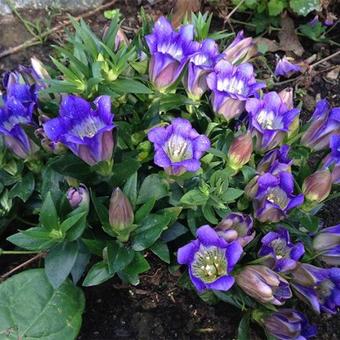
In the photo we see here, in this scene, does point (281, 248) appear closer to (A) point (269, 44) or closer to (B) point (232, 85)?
(B) point (232, 85)

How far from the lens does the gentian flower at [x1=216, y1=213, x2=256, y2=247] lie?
1.86 m

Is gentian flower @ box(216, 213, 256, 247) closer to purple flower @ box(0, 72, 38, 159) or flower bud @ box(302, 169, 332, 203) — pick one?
flower bud @ box(302, 169, 332, 203)

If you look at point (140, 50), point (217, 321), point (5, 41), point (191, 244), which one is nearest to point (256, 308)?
point (217, 321)

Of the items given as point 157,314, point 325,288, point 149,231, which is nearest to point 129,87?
point 149,231

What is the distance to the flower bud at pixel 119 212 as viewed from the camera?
1777 mm

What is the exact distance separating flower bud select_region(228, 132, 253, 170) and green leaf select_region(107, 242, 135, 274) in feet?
1.40

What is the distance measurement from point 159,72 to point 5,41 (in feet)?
4.32

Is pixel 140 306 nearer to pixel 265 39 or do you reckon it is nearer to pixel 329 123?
pixel 329 123

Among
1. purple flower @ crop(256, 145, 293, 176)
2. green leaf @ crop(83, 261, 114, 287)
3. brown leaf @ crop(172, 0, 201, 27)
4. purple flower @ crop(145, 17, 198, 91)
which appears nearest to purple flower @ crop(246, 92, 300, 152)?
purple flower @ crop(256, 145, 293, 176)

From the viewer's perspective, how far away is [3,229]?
2131 mm

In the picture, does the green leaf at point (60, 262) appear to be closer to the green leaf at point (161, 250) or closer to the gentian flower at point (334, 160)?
the green leaf at point (161, 250)

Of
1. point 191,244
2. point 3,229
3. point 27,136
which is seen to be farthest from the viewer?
point 3,229

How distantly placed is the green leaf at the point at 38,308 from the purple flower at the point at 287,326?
0.61 m

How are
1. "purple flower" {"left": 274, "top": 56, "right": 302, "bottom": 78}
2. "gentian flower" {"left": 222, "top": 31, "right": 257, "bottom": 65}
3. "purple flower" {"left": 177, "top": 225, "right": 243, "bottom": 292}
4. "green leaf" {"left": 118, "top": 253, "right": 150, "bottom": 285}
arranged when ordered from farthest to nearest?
"purple flower" {"left": 274, "top": 56, "right": 302, "bottom": 78}
"gentian flower" {"left": 222, "top": 31, "right": 257, "bottom": 65}
"green leaf" {"left": 118, "top": 253, "right": 150, "bottom": 285}
"purple flower" {"left": 177, "top": 225, "right": 243, "bottom": 292}
